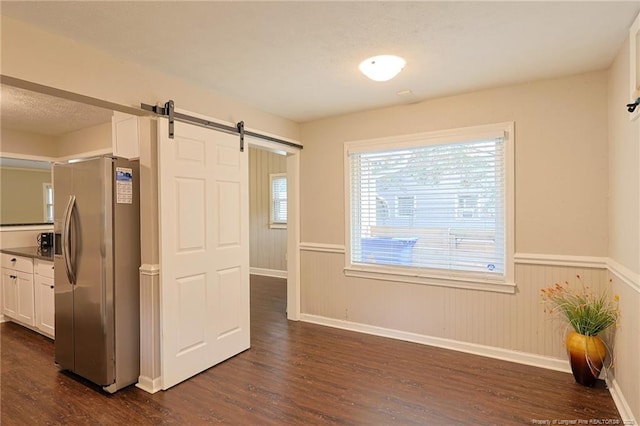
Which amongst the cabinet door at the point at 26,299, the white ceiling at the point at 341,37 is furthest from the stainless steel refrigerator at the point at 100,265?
the cabinet door at the point at 26,299

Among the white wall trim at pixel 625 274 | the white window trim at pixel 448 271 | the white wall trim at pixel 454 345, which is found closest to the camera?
the white wall trim at pixel 625 274

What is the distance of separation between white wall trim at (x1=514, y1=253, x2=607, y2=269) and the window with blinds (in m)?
0.12

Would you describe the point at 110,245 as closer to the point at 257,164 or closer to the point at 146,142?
the point at 146,142

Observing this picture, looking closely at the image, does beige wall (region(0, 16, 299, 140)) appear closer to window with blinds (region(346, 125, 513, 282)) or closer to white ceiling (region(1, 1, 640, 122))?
white ceiling (region(1, 1, 640, 122))

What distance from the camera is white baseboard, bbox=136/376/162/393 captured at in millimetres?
2629

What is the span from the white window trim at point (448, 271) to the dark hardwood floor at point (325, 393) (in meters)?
0.68

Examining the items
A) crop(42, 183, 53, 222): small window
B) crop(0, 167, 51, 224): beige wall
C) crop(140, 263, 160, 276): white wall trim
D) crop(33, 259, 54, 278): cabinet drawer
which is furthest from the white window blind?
crop(0, 167, 51, 224): beige wall

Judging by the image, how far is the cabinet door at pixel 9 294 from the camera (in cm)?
414

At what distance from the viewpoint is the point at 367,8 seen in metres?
1.88

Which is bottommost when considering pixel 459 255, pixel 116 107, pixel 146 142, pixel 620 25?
pixel 459 255

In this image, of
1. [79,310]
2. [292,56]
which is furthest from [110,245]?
[292,56]

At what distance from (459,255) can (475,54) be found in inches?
70.9

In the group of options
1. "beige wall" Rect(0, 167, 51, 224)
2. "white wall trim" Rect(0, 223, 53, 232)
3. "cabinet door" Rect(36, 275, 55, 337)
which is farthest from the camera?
"beige wall" Rect(0, 167, 51, 224)

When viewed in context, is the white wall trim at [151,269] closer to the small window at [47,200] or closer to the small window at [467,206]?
the small window at [467,206]
